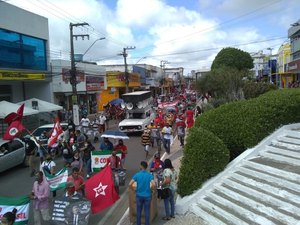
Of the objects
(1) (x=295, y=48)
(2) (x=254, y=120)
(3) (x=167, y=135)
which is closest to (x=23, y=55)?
(3) (x=167, y=135)

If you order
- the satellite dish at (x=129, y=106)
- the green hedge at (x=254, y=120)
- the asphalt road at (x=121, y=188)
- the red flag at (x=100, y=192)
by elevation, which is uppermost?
the green hedge at (x=254, y=120)

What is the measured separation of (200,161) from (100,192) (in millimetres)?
2797

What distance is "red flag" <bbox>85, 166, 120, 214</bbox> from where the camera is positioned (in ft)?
29.6

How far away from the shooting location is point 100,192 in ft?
29.9

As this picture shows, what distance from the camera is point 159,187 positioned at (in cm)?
914

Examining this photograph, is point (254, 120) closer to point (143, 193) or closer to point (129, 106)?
point (143, 193)

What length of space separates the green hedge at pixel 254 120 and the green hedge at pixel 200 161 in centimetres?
132

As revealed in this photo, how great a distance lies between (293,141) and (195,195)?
3611mm

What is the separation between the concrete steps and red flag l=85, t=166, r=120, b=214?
70.3 inches

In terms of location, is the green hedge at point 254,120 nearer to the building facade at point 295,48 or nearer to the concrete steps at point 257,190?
the concrete steps at point 257,190

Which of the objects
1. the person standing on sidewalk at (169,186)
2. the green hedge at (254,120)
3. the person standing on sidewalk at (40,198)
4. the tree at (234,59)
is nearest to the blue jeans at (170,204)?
the person standing on sidewalk at (169,186)

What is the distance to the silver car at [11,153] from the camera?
15070 mm

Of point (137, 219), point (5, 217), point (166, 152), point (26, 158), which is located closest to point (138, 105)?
point (166, 152)

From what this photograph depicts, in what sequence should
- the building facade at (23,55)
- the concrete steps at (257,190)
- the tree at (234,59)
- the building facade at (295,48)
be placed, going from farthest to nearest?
the tree at (234,59) → the building facade at (295,48) → the building facade at (23,55) → the concrete steps at (257,190)
